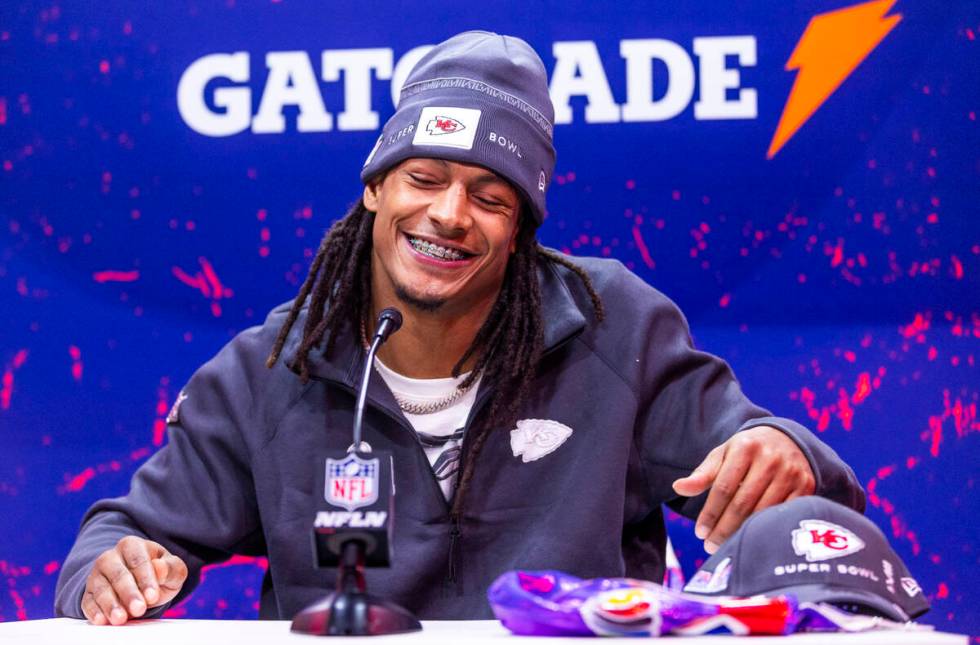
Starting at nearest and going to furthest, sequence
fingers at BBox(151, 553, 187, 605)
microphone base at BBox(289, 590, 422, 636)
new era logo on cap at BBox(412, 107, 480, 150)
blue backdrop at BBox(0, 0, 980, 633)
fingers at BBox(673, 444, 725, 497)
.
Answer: microphone base at BBox(289, 590, 422, 636), fingers at BBox(673, 444, 725, 497), fingers at BBox(151, 553, 187, 605), new era logo on cap at BBox(412, 107, 480, 150), blue backdrop at BBox(0, 0, 980, 633)

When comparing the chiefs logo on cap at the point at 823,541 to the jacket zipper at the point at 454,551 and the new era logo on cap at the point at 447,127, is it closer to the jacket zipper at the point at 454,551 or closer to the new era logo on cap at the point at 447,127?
the jacket zipper at the point at 454,551

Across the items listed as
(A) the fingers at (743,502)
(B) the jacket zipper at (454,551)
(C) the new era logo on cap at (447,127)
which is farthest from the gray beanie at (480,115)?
(A) the fingers at (743,502)

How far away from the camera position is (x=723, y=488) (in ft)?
4.94

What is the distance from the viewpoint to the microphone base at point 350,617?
1.10 metres

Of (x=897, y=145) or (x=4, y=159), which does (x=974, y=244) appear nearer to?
(x=897, y=145)

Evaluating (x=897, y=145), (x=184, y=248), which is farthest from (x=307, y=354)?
(x=897, y=145)

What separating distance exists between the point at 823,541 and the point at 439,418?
0.83 meters

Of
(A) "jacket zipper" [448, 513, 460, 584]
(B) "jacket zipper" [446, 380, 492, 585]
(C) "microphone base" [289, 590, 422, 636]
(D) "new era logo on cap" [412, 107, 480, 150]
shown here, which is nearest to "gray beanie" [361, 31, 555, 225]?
(D) "new era logo on cap" [412, 107, 480, 150]

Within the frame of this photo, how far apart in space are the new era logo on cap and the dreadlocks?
8.4 inches

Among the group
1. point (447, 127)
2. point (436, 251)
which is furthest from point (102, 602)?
point (447, 127)

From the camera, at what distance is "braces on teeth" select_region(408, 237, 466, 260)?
6.20ft

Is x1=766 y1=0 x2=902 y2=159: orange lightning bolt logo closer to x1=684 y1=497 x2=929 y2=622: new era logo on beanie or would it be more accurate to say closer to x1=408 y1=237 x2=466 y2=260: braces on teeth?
x1=408 y1=237 x2=466 y2=260: braces on teeth

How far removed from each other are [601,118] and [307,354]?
0.90 meters

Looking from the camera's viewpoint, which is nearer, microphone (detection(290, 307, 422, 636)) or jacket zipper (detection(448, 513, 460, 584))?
microphone (detection(290, 307, 422, 636))
